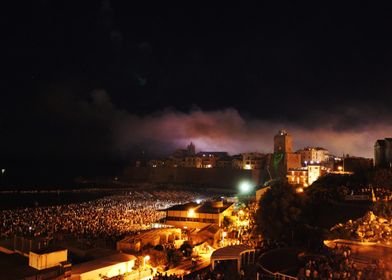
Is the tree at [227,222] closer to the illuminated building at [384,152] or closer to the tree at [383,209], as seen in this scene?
the tree at [383,209]

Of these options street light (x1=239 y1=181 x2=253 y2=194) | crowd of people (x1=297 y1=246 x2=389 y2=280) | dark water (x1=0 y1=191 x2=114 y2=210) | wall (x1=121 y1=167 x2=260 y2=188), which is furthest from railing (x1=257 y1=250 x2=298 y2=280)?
wall (x1=121 y1=167 x2=260 y2=188)

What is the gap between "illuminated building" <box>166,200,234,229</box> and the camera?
2631cm

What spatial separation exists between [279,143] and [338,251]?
4776 centimetres

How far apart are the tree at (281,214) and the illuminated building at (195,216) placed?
6694mm

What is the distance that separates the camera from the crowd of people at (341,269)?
10812mm

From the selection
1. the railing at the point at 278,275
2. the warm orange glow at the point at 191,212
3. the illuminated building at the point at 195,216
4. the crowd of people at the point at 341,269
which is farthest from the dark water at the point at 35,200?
the crowd of people at the point at 341,269

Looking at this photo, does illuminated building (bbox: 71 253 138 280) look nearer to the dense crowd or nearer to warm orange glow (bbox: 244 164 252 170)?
the dense crowd

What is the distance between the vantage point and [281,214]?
18.6 meters

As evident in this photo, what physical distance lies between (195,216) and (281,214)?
919 cm

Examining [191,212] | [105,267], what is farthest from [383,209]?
[191,212]

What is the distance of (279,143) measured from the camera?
5962 cm

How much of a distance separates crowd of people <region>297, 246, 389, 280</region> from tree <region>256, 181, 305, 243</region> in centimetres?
553

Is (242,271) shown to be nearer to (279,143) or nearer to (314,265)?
(314,265)

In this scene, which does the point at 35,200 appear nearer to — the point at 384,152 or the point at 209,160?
the point at 209,160
